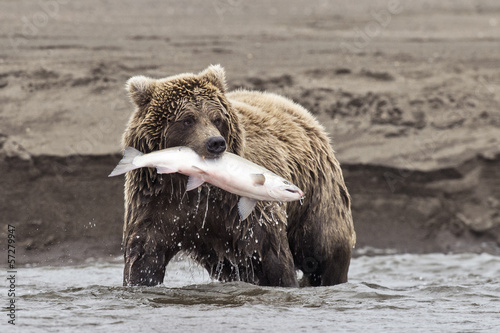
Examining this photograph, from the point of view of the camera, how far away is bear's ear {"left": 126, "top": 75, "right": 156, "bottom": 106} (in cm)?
686

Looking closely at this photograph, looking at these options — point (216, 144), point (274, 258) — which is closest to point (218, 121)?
point (216, 144)

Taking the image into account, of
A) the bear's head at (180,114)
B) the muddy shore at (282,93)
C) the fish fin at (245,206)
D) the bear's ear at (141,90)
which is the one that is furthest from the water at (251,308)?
the muddy shore at (282,93)

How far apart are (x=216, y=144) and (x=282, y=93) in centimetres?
648

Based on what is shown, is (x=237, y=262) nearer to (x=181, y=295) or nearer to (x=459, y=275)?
(x=181, y=295)

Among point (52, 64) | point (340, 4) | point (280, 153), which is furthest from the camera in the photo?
point (340, 4)

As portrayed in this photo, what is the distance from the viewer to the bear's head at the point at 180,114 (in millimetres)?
6668

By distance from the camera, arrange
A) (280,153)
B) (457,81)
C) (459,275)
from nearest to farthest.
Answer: (280,153) < (459,275) < (457,81)

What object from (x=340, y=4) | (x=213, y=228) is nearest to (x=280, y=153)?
(x=213, y=228)

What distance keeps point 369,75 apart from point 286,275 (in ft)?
21.6

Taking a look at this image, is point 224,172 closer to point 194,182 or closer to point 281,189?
point 194,182

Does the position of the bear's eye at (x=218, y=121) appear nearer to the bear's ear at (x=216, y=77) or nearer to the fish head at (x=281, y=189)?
the bear's ear at (x=216, y=77)

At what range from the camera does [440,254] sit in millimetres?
11258

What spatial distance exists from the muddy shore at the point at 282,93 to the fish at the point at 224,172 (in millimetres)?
4310

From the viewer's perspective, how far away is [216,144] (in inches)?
245
